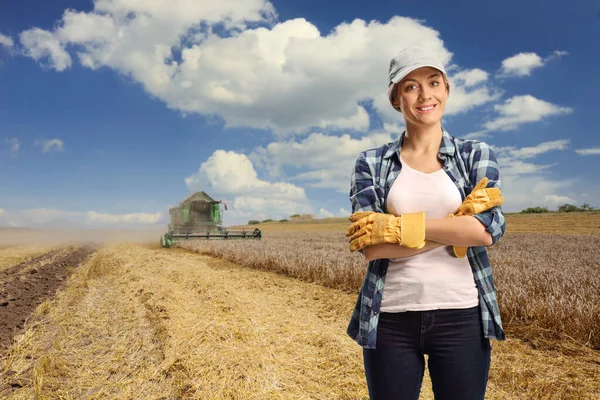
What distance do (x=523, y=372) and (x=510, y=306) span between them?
5.85 feet

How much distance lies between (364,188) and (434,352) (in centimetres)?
77

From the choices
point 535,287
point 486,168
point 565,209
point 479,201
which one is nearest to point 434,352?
point 479,201

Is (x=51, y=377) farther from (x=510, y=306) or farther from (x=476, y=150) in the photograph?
(x=510, y=306)

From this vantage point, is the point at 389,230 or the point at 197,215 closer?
the point at 389,230

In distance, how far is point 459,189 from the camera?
1.88 metres

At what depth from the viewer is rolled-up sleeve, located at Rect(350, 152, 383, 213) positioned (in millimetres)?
1880

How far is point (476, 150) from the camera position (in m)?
1.90

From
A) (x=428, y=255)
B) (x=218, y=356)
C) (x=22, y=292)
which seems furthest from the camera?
(x=22, y=292)

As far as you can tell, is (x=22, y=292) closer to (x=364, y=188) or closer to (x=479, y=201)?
(x=364, y=188)

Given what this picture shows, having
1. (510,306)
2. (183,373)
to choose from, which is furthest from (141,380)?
(510,306)

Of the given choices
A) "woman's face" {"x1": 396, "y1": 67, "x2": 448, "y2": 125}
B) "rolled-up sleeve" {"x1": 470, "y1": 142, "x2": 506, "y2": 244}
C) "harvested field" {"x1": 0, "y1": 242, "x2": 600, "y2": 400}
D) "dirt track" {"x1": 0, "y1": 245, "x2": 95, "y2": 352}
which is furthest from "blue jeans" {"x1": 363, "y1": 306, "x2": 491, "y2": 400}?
"dirt track" {"x1": 0, "y1": 245, "x2": 95, "y2": 352}

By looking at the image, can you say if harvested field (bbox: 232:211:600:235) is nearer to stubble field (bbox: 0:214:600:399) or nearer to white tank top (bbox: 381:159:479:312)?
stubble field (bbox: 0:214:600:399)

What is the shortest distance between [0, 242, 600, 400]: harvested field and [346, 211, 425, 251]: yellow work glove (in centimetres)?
291

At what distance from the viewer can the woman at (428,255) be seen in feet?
5.73
